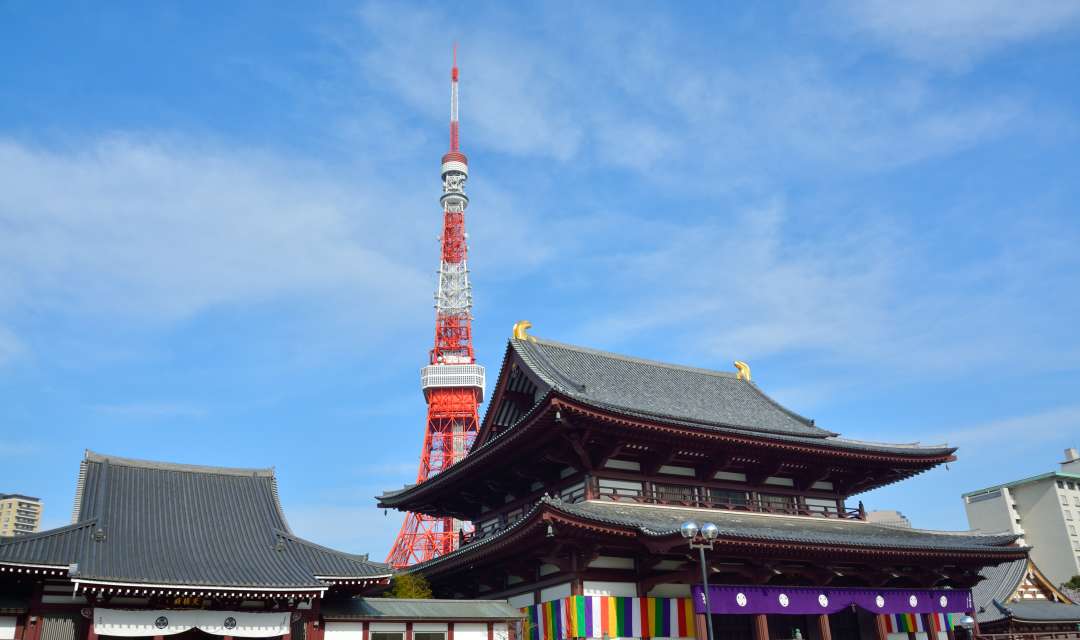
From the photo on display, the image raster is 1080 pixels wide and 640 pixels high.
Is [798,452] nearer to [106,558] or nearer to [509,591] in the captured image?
[509,591]

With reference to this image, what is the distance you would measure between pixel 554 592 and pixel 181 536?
1305cm

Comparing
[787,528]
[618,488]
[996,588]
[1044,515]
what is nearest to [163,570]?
[618,488]

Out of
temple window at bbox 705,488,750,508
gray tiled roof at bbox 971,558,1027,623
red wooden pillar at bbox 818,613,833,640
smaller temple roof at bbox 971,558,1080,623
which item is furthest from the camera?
gray tiled roof at bbox 971,558,1027,623

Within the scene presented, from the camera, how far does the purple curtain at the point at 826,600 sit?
27047 mm

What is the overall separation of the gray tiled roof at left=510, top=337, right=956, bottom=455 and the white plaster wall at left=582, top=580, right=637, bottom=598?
21.3 feet

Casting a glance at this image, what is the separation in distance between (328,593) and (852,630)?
823 inches

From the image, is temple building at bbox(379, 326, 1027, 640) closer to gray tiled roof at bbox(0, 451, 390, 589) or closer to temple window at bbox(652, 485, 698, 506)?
temple window at bbox(652, 485, 698, 506)

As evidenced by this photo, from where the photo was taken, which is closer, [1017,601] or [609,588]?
[609,588]

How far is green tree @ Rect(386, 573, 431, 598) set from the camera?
32.9 metres

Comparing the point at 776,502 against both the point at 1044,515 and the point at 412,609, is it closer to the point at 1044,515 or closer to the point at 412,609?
the point at 412,609

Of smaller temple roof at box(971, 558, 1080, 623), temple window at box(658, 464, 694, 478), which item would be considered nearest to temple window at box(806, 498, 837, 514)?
temple window at box(658, 464, 694, 478)

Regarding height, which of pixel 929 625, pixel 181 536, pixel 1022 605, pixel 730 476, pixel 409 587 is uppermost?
pixel 730 476

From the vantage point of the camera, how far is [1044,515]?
10138 centimetres

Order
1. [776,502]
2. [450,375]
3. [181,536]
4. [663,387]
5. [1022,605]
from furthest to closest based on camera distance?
[450,375]
[1022,605]
[663,387]
[776,502]
[181,536]
